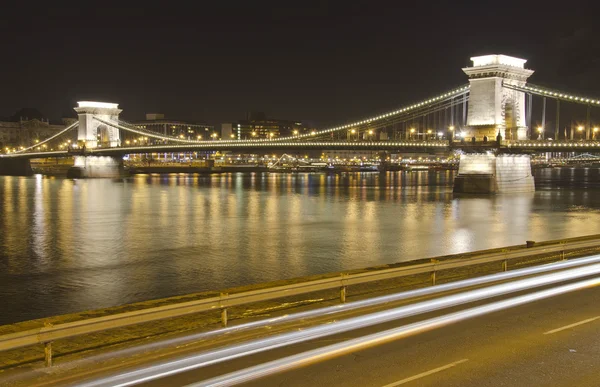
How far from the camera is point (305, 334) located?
828 cm

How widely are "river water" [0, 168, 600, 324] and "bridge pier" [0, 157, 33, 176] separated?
65.1m

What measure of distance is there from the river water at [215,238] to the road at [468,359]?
8104mm

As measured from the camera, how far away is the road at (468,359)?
6.65 m

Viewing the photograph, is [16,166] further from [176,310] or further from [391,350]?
[391,350]

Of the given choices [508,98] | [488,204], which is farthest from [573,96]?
[488,204]

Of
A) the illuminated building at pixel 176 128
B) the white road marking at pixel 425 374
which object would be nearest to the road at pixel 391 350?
the white road marking at pixel 425 374

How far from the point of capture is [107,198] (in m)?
52.7

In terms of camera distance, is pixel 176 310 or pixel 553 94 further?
pixel 553 94

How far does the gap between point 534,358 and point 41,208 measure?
40.7 metres

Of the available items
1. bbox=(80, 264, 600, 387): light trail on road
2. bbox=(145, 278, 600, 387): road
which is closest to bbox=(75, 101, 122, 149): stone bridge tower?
bbox=(80, 264, 600, 387): light trail on road

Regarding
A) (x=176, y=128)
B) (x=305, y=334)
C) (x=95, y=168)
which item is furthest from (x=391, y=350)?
(x=176, y=128)

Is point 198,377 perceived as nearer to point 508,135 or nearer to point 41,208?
point 41,208

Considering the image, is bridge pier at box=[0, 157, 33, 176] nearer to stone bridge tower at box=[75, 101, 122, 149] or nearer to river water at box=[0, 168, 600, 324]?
stone bridge tower at box=[75, 101, 122, 149]

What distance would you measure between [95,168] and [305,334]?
97533mm
